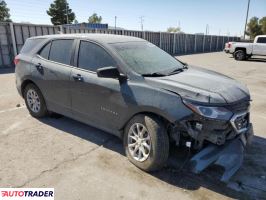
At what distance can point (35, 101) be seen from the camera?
16.9ft

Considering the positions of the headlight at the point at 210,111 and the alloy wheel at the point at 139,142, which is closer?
the headlight at the point at 210,111

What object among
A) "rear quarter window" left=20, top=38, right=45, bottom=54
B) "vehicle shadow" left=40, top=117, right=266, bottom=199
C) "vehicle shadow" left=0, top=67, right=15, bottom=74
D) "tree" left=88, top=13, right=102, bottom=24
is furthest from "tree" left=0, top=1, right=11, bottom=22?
"vehicle shadow" left=40, top=117, right=266, bottom=199

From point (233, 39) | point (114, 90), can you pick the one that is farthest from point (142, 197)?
point (233, 39)

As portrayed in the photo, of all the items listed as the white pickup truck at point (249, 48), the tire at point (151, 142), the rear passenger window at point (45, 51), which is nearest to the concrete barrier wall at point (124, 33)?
the white pickup truck at point (249, 48)

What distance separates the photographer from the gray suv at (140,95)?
308 centimetres

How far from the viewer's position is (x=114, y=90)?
12.0 ft

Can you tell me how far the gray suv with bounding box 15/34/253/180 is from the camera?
308 centimetres

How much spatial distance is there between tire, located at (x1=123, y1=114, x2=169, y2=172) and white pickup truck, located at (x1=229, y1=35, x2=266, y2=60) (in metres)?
18.3

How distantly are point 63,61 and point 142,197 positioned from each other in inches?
105

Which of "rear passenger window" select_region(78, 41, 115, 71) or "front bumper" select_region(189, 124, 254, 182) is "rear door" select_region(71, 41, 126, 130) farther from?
"front bumper" select_region(189, 124, 254, 182)

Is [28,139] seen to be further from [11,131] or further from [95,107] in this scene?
[95,107]

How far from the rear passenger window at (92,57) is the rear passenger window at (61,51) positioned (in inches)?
12.2

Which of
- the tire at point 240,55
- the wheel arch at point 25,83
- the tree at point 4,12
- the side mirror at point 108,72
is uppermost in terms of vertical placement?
the tree at point 4,12

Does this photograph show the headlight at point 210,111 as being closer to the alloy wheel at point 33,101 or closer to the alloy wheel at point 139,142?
the alloy wheel at point 139,142
